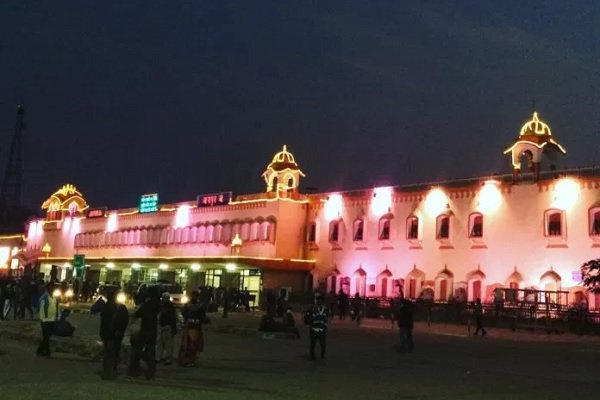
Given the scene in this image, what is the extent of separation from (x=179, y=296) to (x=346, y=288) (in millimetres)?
12492

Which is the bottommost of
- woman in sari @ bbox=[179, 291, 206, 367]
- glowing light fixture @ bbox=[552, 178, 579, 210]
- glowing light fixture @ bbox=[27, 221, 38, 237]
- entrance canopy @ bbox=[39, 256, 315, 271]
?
woman in sari @ bbox=[179, 291, 206, 367]

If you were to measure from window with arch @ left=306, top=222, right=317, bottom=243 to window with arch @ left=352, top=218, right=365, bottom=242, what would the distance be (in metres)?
4.07

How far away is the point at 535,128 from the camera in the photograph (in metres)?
43.8

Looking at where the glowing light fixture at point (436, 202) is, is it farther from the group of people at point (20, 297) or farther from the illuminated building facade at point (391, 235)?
the group of people at point (20, 297)

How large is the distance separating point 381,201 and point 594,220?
14.8 m

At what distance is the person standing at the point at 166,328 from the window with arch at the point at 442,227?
101 feet

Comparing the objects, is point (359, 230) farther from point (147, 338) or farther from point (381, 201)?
point (147, 338)

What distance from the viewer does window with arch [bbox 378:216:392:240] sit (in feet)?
156

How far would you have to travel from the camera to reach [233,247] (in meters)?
54.9

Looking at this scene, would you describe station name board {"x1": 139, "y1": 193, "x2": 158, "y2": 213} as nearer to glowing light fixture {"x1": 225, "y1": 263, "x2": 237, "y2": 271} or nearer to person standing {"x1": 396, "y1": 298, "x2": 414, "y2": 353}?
glowing light fixture {"x1": 225, "y1": 263, "x2": 237, "y2": 271}

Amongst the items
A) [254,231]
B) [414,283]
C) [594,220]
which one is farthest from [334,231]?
[594,220]

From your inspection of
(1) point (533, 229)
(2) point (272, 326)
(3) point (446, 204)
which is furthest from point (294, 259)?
(2) point (272, 326)

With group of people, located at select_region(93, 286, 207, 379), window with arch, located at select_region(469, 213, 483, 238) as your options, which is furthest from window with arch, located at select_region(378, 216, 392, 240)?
group of people, located at select_region(93, 286, 207, 379)

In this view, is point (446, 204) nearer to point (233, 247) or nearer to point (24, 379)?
point (233, 247)
